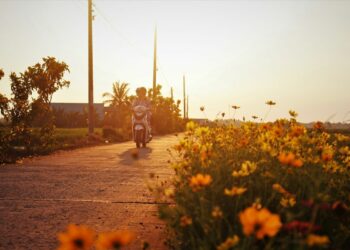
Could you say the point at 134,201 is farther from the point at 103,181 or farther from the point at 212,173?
the point at 212,173

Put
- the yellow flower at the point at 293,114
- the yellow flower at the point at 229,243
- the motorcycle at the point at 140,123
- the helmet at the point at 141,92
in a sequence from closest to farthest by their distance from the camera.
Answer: the yellow flower at the point at 229,243
the yellow flower at the point at 293,114
the motorcycle at the point at 140,123
the helmet at the point at 141,92

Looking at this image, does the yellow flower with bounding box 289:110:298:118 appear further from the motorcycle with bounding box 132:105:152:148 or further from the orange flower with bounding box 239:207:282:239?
the motorcycle with bounding box 132:105:152:148

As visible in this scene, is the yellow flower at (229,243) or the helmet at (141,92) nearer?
the yellow flower at (229,243)

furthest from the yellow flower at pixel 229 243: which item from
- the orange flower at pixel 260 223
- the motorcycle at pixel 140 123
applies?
the motorcycle at pixel 140 123

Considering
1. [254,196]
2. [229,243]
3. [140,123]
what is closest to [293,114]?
[254,196]

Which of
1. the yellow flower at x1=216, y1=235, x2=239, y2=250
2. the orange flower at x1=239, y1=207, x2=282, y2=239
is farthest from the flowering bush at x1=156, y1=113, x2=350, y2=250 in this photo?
the orange flower at x1=239, y1=207, x2=282, y2=239

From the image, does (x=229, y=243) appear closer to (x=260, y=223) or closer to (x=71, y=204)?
(x=260, y=223)

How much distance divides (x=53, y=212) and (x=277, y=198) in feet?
7.72

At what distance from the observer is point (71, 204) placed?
4.54 meters

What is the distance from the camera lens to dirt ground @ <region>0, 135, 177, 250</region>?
341 centimetres

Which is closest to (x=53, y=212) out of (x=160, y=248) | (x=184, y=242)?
(x=160, y=248)

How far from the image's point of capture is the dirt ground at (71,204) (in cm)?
341

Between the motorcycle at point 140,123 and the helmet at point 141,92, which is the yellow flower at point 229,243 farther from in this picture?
the helmet at point 141,92

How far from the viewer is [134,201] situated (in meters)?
4.80
